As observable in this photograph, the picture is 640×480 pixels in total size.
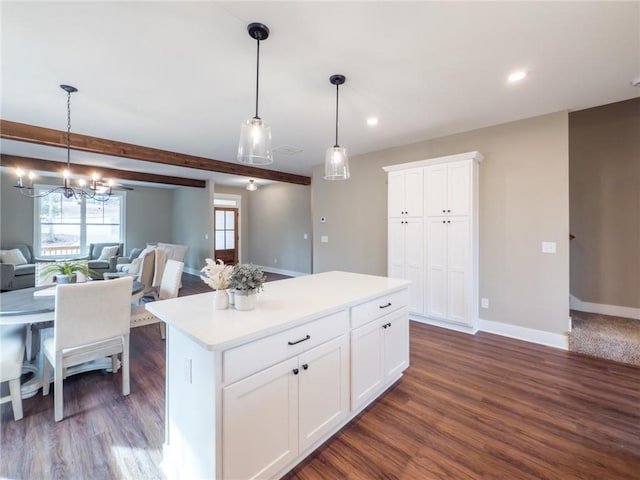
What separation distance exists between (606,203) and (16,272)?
9.75m

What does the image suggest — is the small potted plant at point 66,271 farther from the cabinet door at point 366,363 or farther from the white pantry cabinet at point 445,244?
the white pantry cabinet at point 445,244

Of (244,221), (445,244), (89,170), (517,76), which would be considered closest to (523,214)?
(445,244)

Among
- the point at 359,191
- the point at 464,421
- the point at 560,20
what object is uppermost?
the point at 560,20

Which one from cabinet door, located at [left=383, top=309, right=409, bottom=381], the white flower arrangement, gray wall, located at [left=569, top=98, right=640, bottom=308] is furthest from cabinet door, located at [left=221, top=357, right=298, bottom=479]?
gray wall, located at [left=569, top=98, right=640, bottom=308]

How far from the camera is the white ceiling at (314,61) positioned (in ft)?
5.55

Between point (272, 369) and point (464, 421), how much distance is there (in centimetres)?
148

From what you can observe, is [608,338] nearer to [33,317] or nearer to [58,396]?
[58,396]

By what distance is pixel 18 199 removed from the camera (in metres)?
6.37

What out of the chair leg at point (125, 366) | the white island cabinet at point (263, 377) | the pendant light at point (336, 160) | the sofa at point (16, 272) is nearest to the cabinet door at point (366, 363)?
the white island cabinet at point (263, 377)

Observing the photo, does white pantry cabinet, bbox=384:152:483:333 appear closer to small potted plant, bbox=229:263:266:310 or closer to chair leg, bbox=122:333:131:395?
small potted plant, bbox=229:263:266:310

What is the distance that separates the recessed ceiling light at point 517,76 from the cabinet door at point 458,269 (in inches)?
59.0

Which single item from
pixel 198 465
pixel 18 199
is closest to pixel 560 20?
pixel 198 465

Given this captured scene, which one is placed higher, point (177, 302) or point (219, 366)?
point (177, 302)

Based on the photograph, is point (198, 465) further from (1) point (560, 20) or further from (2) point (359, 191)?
(2) point (359, 191)
